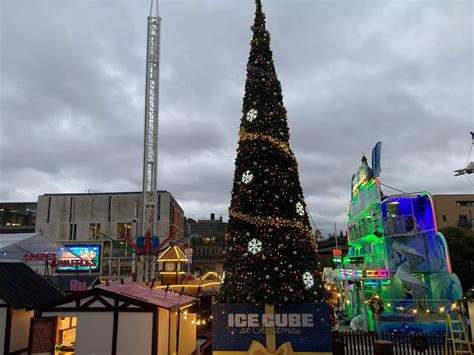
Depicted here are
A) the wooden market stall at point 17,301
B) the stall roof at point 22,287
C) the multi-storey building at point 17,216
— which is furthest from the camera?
the multi-storey building at point 17,216

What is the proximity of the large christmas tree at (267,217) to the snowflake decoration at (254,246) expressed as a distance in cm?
3

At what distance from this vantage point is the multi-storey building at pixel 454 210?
5967cm

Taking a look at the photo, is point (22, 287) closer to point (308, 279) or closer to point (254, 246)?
point (254, 246)

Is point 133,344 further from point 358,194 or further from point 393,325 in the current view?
point 358,194

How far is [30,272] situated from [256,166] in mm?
11222

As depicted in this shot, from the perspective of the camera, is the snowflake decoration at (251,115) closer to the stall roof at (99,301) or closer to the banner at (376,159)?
the stall roof at (99,301)

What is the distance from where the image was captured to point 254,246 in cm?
1259

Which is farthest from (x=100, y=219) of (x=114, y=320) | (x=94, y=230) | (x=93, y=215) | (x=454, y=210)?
(x=454, y=210)

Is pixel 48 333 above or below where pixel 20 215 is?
below

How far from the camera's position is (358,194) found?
31.6 metres

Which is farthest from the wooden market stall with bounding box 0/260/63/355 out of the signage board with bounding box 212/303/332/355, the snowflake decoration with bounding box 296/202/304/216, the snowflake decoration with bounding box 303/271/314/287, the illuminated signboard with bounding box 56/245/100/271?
the snowflake decoration with bounding box 296/202/304/216

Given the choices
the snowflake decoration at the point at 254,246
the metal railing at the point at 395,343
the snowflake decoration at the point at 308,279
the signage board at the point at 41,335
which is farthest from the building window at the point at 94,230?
the snowflake decoration at the point at 308,279

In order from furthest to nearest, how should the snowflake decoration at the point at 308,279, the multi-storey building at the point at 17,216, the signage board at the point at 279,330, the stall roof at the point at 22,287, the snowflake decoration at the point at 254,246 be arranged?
the multi-storey building at the point at 17,216, the stall roof at the point at 22,287, the snowflake decoration at the point at 254,246, the snowflake decoration at the point at 308,279, the signage board at the point at 279,330

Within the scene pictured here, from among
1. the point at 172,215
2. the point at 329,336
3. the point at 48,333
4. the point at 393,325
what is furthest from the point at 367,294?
the point at 172,215
